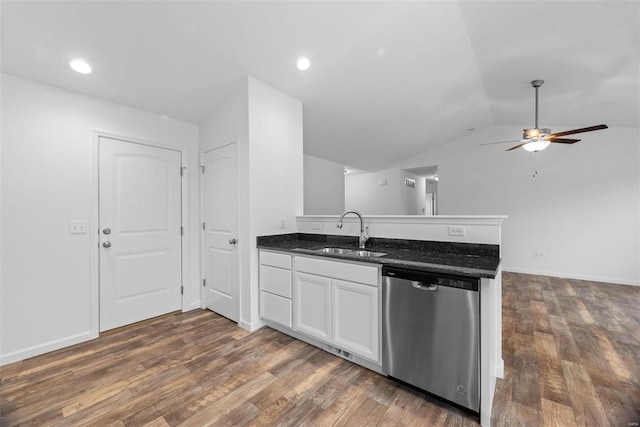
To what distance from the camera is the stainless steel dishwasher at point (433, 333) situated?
61.1 inches

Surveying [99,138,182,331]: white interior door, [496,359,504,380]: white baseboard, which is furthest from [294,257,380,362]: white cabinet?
[99,138,182,331]: white interior door

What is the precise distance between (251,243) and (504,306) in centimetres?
325

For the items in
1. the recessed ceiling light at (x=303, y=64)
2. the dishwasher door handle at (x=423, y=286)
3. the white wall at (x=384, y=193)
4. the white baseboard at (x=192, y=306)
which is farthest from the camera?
the white wall at (x=384, y=193)

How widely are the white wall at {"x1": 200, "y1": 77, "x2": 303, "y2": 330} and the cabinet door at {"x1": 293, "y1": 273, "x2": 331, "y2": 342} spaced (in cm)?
61

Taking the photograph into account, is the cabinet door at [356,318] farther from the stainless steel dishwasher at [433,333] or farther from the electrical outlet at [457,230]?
the electrical outlet at [457,230]

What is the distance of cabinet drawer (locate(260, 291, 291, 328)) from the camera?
259 centimetres

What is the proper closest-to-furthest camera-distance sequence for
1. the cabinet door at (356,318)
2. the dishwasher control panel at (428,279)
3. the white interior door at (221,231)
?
the dishwasher control panel at (428,279) < the cabinet door at (356,318) < the white interior door at (221,231)

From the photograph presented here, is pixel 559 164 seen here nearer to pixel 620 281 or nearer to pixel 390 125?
pixel 620 281

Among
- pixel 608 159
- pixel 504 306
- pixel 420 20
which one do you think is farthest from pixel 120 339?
pixel 608 159

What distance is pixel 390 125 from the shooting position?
15.1ft

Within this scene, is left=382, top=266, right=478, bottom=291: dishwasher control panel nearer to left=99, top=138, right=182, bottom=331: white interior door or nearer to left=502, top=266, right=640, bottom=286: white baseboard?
left=99, top=138, right=182, bottom=331: white interior door

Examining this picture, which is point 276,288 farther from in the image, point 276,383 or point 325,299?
point 276,383

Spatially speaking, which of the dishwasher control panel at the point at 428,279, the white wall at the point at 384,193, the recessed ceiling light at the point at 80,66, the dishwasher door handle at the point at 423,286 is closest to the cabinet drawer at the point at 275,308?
the dishwasher control panel at the point at 428,279

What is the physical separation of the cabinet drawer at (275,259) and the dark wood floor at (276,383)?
70 cm
